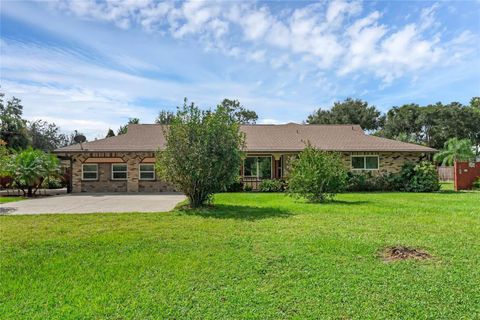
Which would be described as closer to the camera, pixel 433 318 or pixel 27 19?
pixel 433 318

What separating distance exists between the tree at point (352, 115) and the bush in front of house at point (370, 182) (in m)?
25.2

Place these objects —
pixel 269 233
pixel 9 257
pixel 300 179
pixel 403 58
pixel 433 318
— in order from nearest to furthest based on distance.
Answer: pixel 433 318 → pixel 9 257 → pixel 269 233 → pixel 300 179 → pixel 403 58

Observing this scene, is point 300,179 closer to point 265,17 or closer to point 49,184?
point 265,17

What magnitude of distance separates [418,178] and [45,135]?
190 ft

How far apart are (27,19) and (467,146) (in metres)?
36.8

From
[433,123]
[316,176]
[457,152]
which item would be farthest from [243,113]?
[316,176]

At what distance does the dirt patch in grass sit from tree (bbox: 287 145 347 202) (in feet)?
22.4

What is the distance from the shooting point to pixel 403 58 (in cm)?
1405

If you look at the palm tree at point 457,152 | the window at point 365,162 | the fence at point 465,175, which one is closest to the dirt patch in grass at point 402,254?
the window at point 365,162

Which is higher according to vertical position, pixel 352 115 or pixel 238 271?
pixel 352 115

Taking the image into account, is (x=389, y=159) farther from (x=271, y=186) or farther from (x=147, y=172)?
(x=147, y=172)

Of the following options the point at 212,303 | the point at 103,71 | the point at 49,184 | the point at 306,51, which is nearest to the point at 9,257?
the point at 212,303

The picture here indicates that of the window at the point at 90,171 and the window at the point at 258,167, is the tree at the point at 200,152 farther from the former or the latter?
the window at the point at 90,171

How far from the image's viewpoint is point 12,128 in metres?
36.0
